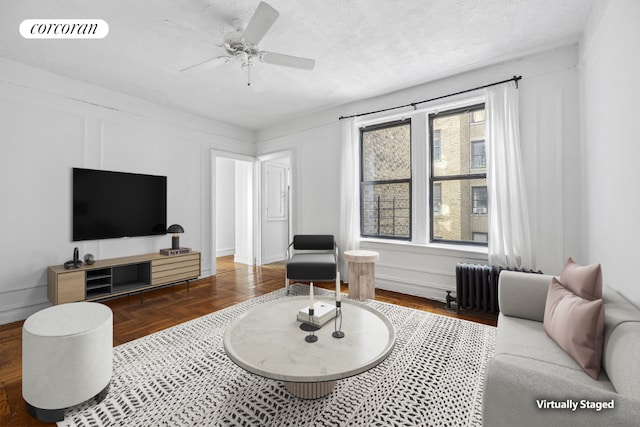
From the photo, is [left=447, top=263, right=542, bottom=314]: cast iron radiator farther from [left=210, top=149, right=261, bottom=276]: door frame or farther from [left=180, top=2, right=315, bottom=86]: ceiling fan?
[left=210, top=149, right=261, bottom=276]: door frame

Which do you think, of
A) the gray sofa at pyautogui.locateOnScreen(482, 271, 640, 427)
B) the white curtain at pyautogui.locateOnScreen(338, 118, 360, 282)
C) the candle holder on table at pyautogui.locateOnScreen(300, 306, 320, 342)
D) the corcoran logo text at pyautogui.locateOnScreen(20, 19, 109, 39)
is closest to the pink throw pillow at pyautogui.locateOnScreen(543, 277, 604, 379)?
the gray sofa at pyautogui.locateOnScreen(482, 271, 640, 427)

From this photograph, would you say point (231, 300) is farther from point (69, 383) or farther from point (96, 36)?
point (96, 36)

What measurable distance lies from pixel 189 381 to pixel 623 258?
2988 millimetres

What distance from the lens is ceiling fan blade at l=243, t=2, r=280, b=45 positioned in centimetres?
183

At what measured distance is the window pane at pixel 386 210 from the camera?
4.07 m

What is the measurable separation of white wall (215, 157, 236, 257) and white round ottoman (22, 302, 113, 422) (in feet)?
17.4

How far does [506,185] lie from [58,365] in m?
3.98

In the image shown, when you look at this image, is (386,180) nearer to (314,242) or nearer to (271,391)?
(314,242)

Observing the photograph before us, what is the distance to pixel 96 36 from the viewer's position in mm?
2506

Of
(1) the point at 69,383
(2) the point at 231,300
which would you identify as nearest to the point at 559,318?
(1) the point at 69,383

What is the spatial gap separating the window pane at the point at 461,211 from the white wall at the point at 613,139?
993 millimetres

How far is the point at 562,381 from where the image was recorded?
3.02 feet

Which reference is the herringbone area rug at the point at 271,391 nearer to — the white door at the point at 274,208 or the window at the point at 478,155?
the window at the point at 478,155

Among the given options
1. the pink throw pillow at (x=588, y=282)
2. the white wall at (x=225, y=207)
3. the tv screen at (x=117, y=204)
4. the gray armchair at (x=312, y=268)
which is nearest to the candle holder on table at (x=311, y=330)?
the gray armchair at (x=312, y=268)
